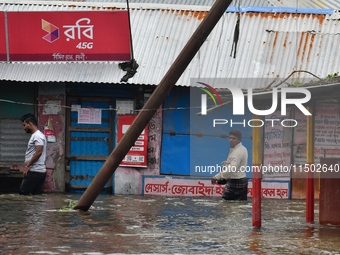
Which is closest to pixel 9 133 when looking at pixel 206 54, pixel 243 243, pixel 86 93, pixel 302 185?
pixel 86 93

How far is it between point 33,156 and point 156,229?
17.8 ft

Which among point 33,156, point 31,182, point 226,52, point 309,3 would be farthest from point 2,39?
point 309,3

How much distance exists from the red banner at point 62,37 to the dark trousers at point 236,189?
3475 millimetres

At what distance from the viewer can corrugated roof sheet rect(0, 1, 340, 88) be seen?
18031 mm

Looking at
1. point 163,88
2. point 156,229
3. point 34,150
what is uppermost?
point 163,88

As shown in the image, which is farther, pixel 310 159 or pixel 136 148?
pixel 136 148

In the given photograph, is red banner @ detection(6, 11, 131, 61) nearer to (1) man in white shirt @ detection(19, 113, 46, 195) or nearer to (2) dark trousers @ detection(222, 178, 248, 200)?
(1) man in white shirt @ detection(19, 113, 46, 195)

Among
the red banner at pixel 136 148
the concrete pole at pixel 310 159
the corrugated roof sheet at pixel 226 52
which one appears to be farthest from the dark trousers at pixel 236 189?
the concrete pole at pixel 310 159

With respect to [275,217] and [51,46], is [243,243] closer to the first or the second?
[275,217]

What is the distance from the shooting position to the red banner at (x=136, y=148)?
60.8ft

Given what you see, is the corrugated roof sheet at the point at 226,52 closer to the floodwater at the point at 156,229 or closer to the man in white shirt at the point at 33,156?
the man in white shirt at the point at 33,156

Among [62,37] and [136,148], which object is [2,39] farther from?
[136,148]

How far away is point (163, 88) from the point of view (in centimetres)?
1341

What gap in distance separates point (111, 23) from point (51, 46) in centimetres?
127
